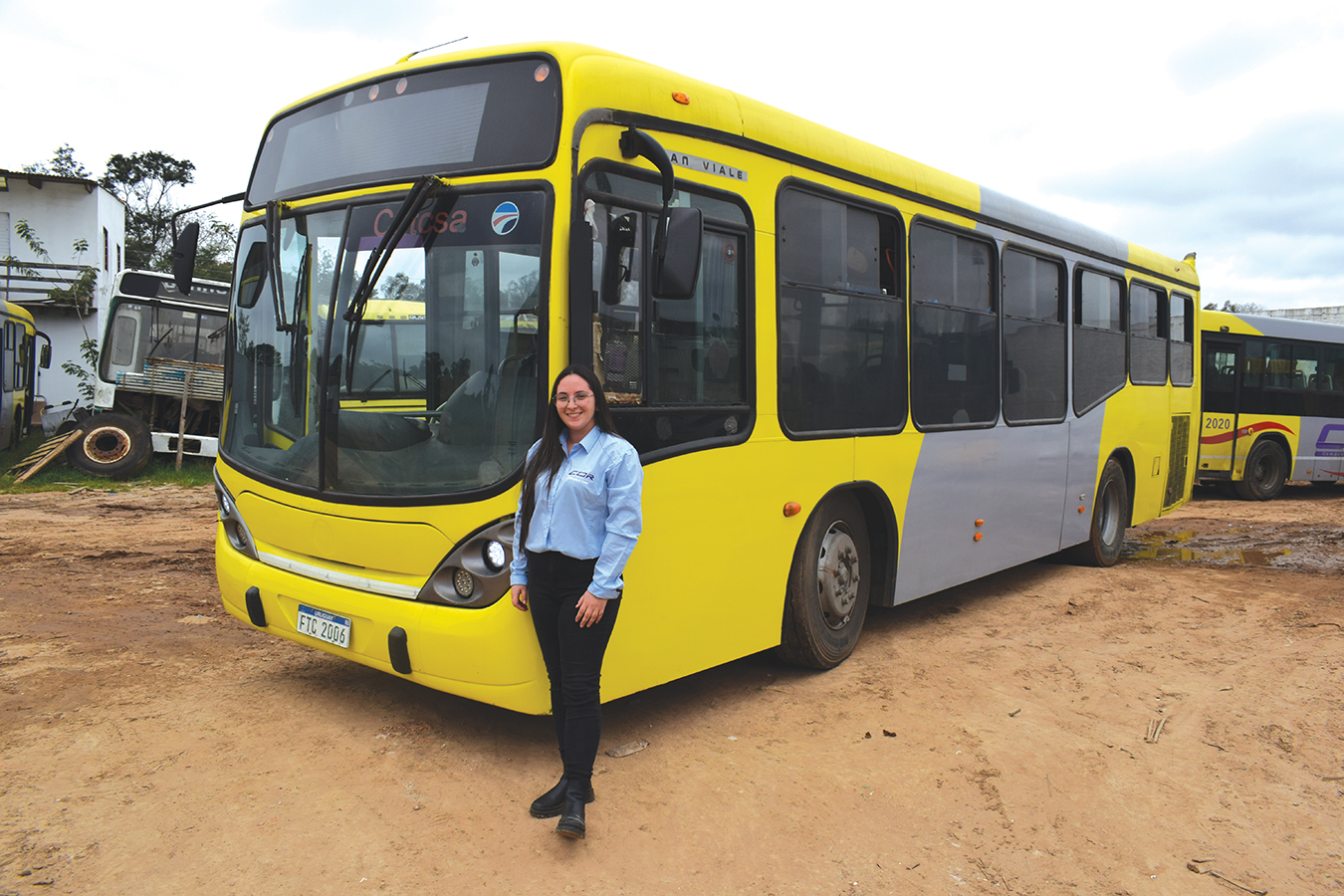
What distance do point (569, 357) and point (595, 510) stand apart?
698 millimetres

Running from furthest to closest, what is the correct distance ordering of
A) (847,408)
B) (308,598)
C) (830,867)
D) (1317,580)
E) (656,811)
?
(1317,580) < (847,408) < (308,598) < (656,811) < (830,867)

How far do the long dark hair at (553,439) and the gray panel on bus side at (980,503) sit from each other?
3066 mm

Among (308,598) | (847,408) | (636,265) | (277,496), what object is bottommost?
(308,598)

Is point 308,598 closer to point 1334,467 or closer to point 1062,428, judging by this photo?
point 1062,428

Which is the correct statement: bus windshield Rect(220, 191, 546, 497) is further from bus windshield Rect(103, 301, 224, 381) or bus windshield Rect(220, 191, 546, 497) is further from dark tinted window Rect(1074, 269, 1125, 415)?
bus windshield Rect(103, 301, 224, 381)

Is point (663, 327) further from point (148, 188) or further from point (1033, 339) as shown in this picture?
point (148, 188)

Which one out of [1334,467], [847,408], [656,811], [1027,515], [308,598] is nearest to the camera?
[656,811]

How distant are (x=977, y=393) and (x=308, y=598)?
4.69m

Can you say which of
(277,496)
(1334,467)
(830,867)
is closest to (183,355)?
(277,496)

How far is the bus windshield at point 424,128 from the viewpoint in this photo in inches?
155

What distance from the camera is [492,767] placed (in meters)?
4.04

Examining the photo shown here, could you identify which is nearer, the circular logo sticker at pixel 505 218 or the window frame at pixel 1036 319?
the circular logo sticker at pixel 505 218

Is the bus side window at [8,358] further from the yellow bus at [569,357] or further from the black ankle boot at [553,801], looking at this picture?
the black ankle boot at [553,801]

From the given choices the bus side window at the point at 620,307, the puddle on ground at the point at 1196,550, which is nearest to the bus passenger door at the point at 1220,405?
the puddle on ground at the point at 1196,550
